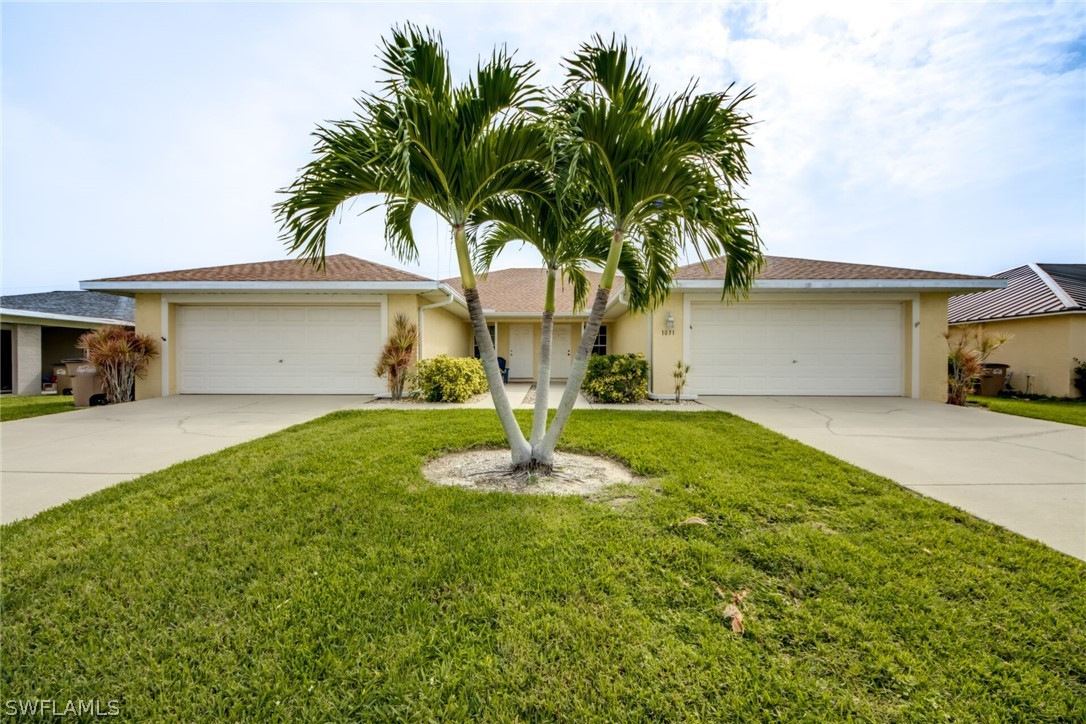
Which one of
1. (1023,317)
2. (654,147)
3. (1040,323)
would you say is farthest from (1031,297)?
(654,147)

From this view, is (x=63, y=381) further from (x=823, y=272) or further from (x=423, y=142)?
(x=823, y=272)

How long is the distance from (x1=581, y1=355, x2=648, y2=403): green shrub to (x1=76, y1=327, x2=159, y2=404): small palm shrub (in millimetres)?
10752

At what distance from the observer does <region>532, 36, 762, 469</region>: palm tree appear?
3.46 meters

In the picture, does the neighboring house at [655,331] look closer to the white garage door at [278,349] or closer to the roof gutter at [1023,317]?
the white garage door at [278,349]

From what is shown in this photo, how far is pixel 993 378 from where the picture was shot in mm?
12211

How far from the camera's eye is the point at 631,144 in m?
3.57

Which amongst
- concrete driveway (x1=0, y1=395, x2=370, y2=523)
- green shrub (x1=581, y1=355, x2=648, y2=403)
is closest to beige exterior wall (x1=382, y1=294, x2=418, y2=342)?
concrete driveway (x1=0, y1=395, x2=370, y2=523)

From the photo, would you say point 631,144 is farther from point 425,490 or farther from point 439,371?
point 439,371

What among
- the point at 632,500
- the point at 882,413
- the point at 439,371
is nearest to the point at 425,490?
the point at 632,500

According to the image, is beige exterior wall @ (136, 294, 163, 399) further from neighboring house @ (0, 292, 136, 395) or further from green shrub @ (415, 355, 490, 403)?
green shrub @ (415, 355, 490, 403)

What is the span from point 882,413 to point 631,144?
8026mm

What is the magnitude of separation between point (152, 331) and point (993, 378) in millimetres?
22999

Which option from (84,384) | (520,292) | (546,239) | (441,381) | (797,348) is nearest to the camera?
(546,239)
